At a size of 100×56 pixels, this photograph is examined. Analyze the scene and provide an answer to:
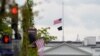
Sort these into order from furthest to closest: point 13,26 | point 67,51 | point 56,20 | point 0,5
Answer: point 67,51
point 56,20
point 13,26
point 0,5

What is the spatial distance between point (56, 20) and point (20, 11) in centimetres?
4212

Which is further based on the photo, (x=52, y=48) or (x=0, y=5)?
(x=52, y=48)

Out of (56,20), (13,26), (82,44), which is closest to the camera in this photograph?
(13,26)

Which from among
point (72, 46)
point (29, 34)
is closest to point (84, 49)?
point (72, 46)

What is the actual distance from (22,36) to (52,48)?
7560 cm

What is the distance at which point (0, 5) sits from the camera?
17828mm

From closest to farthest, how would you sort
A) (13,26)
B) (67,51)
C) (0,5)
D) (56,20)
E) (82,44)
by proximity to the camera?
(0,5) < (13,26) < (56,20) < (67,51) < (82,44)

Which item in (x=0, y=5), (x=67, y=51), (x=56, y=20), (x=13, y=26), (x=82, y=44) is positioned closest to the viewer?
(x=0, y=5)

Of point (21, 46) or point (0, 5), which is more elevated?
point (0, 5)

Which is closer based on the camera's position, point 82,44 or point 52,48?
point 52,48

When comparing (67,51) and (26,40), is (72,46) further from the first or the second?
(26,40)

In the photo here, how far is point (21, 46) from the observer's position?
2156cm

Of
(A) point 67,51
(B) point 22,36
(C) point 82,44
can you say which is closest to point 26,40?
(B) point 22,36

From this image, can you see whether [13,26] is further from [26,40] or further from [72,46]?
[72,46]
